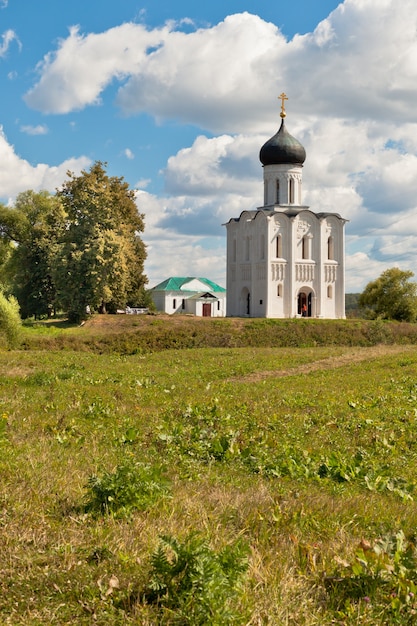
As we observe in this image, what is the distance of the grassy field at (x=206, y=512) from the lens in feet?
14.4

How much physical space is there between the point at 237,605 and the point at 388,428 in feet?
27.6

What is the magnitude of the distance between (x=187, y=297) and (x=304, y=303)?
94.5 ft

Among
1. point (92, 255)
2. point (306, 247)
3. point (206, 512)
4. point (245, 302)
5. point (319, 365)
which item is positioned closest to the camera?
point (206, 512)

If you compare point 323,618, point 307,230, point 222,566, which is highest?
point 307,230

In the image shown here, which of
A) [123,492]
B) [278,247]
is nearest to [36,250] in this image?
[278,247]

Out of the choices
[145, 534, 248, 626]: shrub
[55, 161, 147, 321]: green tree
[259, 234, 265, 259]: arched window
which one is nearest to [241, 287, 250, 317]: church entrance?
[259, 234, 265, 259]: arched window

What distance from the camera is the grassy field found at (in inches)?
173

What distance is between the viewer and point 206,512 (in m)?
5.77

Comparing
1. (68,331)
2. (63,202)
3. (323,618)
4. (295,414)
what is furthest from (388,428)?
(63,202)

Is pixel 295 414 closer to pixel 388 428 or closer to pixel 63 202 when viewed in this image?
pixel 388 428

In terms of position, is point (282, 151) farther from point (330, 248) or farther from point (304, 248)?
point (330, 248)

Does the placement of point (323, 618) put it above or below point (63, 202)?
below

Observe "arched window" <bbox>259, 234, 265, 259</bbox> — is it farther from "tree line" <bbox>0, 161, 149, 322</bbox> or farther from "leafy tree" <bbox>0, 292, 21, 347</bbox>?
"leafy tree" <bbox>0, 292, 21, 347</bbox>

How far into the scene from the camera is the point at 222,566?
4.46 meters
